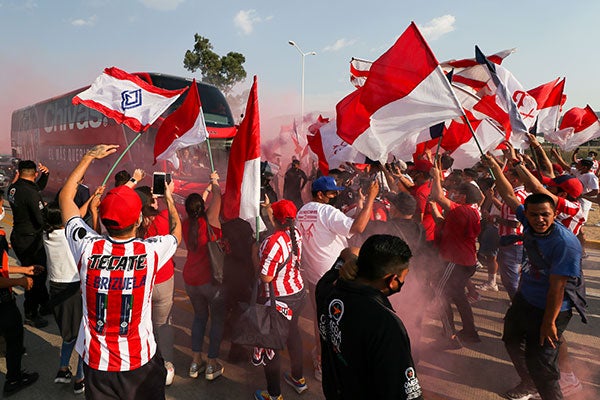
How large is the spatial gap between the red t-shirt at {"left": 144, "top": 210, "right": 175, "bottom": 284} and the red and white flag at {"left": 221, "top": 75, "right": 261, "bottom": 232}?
23.3 inches

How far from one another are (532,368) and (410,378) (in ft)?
6.30

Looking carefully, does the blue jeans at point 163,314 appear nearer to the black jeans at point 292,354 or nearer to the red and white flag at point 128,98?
the black jeans at point 292,354

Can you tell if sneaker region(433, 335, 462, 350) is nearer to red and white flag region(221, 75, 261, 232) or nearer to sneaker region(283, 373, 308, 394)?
sneaker region(283, 373, 308, 394)

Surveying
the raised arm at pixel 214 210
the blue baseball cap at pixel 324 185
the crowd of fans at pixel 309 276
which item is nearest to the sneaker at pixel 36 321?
the crowd of fans at pixel 309 276

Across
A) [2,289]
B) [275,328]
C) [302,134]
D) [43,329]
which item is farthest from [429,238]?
[302,134]

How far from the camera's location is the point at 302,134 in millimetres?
10742

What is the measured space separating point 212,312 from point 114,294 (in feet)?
5.22

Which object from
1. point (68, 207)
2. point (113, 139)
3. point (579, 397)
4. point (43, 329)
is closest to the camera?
point (68, 207)

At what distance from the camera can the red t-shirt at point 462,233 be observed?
12.9 feet

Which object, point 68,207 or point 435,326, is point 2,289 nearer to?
point 68,207

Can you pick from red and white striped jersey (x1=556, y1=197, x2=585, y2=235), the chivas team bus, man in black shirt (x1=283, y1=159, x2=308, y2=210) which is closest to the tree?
the chivas team bus

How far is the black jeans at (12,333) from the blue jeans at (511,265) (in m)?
4.84

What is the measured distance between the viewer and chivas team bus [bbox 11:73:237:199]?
28.4ft

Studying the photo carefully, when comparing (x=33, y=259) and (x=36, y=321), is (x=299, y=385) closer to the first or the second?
(x=36, y=321)
